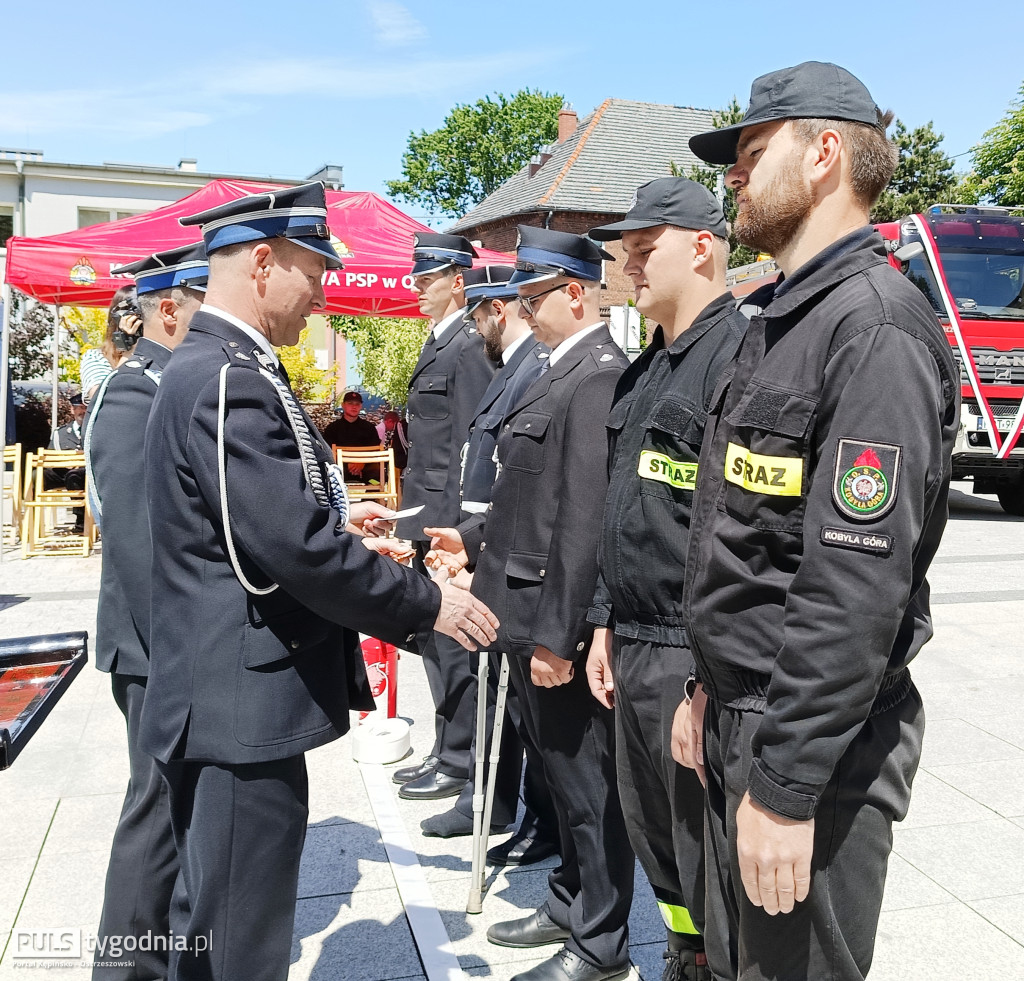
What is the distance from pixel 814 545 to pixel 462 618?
1.23 m

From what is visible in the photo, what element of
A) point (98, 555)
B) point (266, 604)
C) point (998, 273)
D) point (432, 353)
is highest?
point (998, 273)

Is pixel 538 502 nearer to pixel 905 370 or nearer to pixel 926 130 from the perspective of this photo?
pixel 905 370

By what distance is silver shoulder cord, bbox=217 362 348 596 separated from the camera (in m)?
2.23

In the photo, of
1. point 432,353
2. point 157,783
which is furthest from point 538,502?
point 432,353

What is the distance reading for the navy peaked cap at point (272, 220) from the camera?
2.46 metres

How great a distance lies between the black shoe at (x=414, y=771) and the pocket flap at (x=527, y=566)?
67.4 inches

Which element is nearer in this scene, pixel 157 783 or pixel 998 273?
pixel 157 783

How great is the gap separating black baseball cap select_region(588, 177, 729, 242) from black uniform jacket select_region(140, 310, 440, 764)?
123 cm

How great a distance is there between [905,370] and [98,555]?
10.5 metres

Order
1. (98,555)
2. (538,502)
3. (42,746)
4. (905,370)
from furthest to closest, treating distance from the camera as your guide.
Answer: (98,555) → (42,746) → (538,502) → (905,370)

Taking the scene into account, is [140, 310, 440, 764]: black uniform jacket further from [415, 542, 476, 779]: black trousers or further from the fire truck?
the fire truck

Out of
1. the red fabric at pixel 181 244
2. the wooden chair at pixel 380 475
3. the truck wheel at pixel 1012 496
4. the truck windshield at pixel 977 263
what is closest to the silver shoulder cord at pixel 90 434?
the red fabric at pixel 181 244

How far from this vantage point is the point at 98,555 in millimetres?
10812

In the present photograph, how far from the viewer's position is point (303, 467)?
234cm
